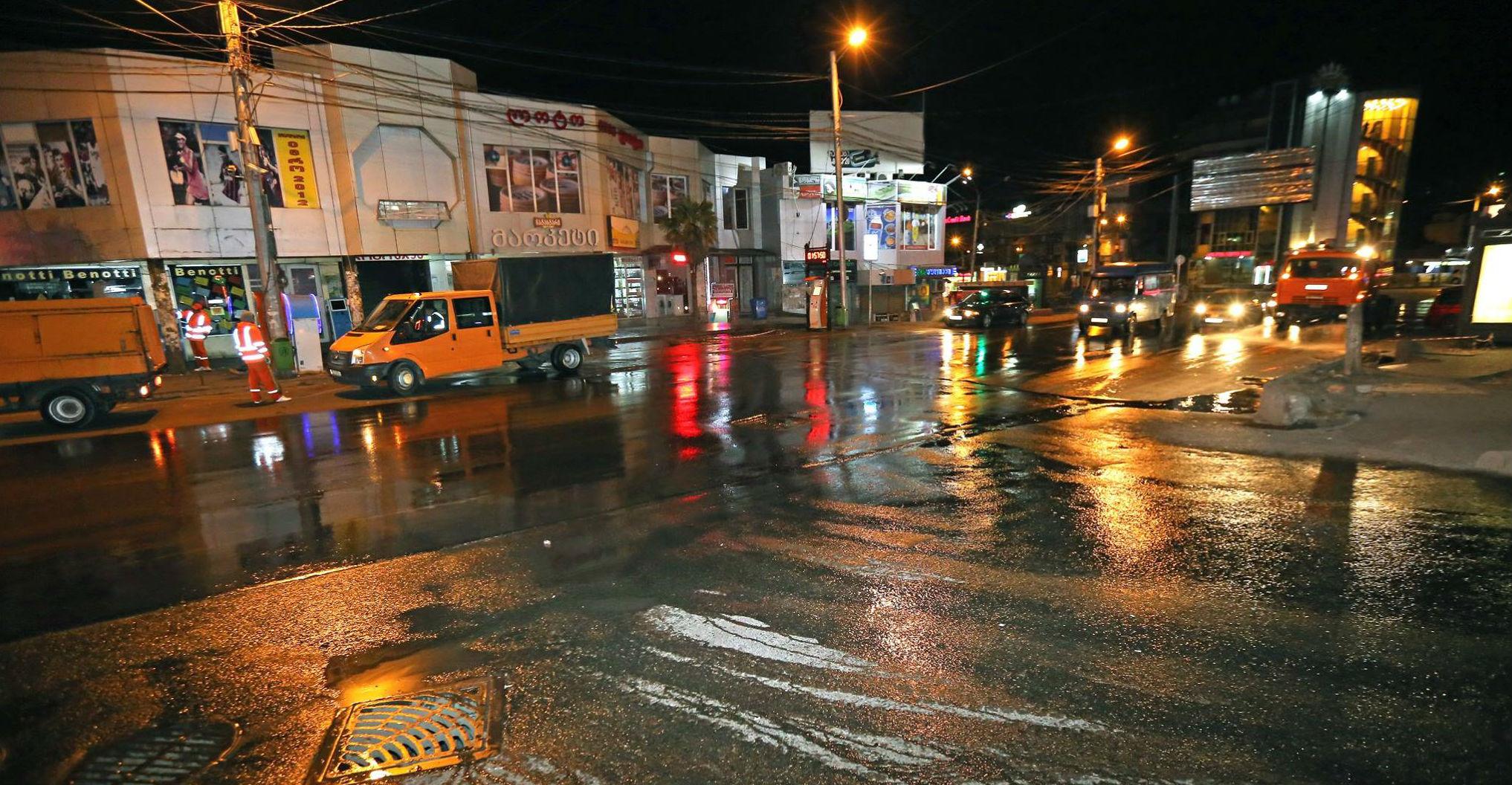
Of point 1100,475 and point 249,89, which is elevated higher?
point 249,89

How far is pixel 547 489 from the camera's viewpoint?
7.09 metres

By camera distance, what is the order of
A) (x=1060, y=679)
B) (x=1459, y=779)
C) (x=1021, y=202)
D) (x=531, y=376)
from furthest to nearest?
(x=1021, y=202), (x=531, y=376), (x=1060, y=679), (x=1459, y=779)

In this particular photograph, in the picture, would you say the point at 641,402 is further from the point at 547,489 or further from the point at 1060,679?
the point at 1060,679

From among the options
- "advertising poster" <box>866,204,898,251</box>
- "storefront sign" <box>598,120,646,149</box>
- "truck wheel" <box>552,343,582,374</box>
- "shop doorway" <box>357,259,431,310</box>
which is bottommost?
"truck wheel" <box>552,343,582,374</box>

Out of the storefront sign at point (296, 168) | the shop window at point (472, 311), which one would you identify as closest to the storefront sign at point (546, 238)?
the storefront sign at point (296, 168)

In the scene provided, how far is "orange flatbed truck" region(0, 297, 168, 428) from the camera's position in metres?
10.5

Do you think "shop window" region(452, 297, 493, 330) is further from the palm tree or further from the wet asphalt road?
the palm tree

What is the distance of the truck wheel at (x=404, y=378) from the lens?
43.2 ft

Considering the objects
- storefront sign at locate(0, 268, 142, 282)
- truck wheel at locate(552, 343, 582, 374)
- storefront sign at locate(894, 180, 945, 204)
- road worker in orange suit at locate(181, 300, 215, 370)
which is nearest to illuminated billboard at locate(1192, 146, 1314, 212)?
storefront sign at locate(894, 180, 945, 204)

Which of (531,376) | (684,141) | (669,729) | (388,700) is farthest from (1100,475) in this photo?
(684,141)

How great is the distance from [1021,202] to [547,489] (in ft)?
203

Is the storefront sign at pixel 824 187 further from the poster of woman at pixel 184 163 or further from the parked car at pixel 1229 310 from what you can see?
the poster of woman at pixel 184 163

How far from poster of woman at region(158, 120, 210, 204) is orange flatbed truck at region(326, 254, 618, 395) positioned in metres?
10.2

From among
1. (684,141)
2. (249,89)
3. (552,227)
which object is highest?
(684,141)
